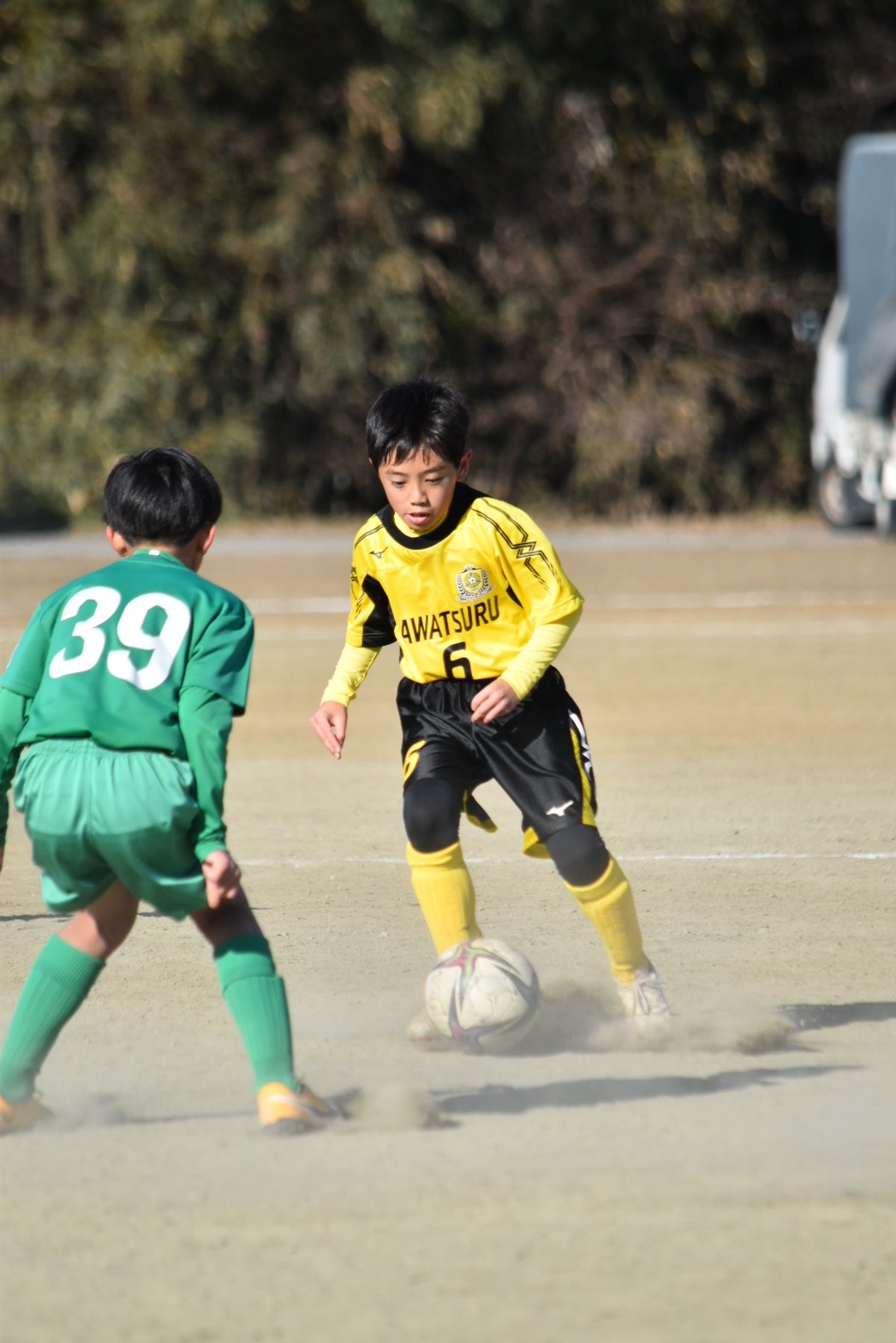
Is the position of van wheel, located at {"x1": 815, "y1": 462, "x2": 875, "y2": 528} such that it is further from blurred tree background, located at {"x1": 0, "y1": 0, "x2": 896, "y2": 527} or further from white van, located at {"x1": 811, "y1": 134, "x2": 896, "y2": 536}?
blurred tree background, located at {"x1": 0, "y1": 0, "x2": 896, "y2": 527}

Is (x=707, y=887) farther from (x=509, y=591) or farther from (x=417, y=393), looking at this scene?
(x=417, y=393)

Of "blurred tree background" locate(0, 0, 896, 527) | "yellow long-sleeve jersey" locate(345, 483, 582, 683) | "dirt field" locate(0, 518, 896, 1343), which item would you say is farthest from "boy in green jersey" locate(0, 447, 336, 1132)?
"blurred tree background" locate(0, 0, 896, 527)

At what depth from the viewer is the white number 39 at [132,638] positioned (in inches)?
148

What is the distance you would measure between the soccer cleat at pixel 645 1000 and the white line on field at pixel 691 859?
195 centimetres

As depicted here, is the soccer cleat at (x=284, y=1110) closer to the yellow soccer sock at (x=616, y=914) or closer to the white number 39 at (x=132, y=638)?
the white number 39 at (x=132, y=638)

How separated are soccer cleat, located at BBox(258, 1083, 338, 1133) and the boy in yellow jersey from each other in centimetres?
82

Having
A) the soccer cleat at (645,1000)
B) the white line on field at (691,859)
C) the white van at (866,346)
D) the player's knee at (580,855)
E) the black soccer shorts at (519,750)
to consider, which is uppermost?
the black soccer shorts at (519,750)

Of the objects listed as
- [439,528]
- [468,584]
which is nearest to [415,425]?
[439,528]

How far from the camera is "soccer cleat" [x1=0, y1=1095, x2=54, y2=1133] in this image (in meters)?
3.91

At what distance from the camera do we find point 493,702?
4.44 m

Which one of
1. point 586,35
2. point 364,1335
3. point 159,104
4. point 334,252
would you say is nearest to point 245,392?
point 334,252

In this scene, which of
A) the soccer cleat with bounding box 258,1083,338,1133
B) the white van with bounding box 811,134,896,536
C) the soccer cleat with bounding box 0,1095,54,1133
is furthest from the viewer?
the white van with bounding box 811,134,896,536

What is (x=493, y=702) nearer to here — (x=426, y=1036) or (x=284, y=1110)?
(x=426, y=1036)

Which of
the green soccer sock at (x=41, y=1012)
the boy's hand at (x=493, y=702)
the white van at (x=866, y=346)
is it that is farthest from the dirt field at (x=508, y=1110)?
the white van at (x=866, y=346)
